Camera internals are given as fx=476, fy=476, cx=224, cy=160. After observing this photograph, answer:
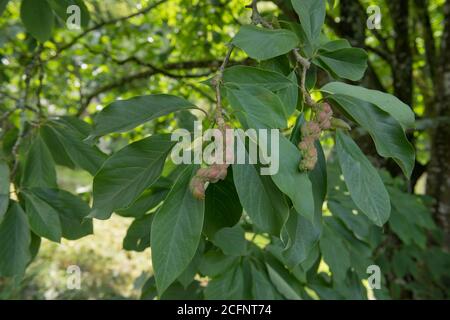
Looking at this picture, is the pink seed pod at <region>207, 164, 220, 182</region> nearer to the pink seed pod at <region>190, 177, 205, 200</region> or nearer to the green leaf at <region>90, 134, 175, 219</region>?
the pink seed pod at <region>190, 177, 205, 200</region>

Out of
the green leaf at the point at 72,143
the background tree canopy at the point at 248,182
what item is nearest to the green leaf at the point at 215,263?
the background tree canopy at the point at 248,182

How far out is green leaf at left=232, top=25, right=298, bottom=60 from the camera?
671mm

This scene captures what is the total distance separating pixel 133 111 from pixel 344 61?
348 millimetres

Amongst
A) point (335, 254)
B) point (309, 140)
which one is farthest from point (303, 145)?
point (335, 254)

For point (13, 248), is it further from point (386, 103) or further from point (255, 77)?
point (386, 103)

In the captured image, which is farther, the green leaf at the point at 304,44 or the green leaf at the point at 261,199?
the green leaf at the point at 304,44

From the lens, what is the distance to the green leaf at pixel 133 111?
64cm

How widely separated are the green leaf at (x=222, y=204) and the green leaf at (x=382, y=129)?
19cm

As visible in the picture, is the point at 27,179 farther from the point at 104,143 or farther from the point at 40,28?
the point at 104,143

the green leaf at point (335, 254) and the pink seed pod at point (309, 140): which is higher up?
the pink seed pod at point (309, 140)

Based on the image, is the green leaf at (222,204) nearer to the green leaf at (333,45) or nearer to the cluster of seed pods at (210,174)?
the cluster of seed pods at (210,174)

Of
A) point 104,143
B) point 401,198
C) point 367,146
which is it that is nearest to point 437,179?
point 367,146

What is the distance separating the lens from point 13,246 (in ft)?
2.91
